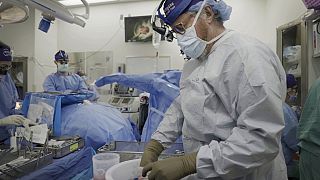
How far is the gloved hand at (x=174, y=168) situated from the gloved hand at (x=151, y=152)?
0.21 metres

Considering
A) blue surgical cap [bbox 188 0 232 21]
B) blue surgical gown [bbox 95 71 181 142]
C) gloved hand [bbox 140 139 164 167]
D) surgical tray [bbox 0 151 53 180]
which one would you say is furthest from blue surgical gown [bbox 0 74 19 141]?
blue surgical cap [bbox 188 0 232 21]

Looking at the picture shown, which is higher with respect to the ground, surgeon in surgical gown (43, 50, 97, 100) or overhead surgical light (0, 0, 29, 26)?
overhead surgical light (0, 0, 29, 26)

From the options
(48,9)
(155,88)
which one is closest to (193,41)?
(155,88)

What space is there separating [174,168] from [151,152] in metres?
0.33

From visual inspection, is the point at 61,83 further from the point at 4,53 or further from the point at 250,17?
the point at 250,17

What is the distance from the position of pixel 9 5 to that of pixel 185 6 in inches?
46.2

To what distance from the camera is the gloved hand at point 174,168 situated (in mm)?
806

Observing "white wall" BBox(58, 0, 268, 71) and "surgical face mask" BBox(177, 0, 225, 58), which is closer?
"surgical face mask" BBox(177, 0, 225, 58)

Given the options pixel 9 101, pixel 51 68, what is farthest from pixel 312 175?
pixel 51 68

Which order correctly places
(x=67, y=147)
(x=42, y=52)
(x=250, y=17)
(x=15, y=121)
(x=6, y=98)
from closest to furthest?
(x=67, y=147) → (x=15, y=121) → (x=6, y=98) → (x=250, y=17) → (x=42, y=52)

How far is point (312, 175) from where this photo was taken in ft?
4.94

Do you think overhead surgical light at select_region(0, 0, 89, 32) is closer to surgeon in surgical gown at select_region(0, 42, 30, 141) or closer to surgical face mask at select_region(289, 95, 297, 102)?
surgeon in surgical gown at select_region(0, 42, 30, 141)

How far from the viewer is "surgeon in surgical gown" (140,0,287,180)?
77 cm

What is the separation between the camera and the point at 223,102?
A: 2.92 ft
